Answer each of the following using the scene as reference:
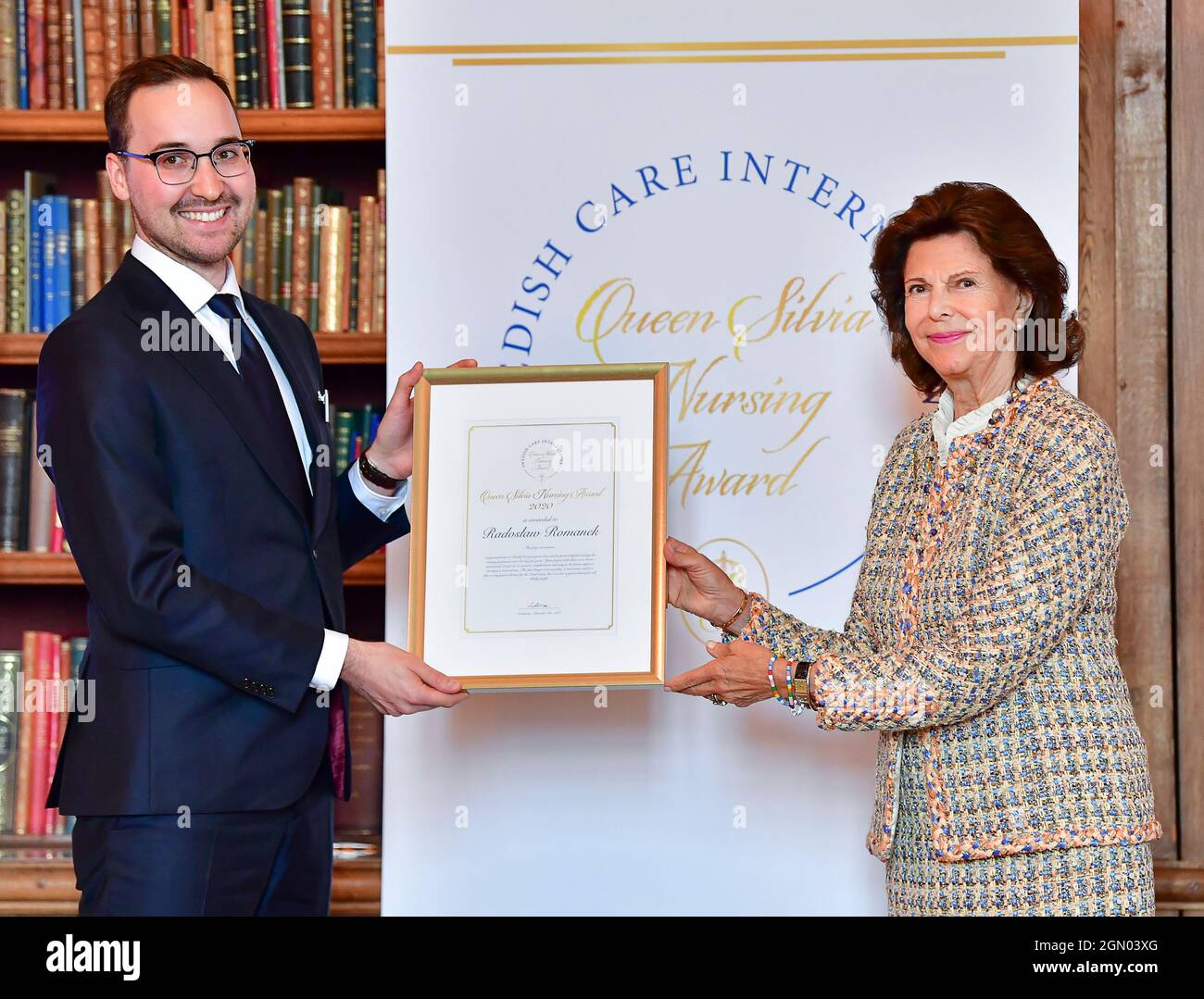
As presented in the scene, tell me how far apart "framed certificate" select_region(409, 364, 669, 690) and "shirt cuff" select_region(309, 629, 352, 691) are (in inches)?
7.5

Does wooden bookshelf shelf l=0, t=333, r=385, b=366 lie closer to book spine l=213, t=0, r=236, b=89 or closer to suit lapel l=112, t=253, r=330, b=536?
book spine l=213, t=0, r=236, b=89

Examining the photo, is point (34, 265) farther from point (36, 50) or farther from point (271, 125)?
point (271, 125)

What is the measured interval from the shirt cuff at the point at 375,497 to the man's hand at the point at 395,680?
34cm

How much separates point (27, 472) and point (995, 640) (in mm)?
2122

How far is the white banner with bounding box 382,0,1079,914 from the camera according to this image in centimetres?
281

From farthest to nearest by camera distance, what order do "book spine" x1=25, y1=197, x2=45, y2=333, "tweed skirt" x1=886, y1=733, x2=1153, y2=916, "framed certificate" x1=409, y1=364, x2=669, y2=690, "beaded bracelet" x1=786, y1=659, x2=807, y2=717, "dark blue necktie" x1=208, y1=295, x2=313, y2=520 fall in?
"book spine" x1=25, y1=197, x2=45, y2=333 < "framed certificate" x1=409, y1=364, x2=669, y2=690 < "dark blue necktie" x1=208, y1=295, x2=313, y2=520 < "beaded bracelet" x1=786, y1=659, x2=807, y2=717 < "tweed skirt" x1=886, y1=733, x2=1153, y2=916

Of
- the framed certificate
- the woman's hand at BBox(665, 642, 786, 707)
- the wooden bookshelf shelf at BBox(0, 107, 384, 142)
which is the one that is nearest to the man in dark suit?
the framed certificate

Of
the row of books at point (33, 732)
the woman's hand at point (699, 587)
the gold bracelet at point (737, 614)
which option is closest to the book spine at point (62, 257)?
the row of books at point (33, 732)

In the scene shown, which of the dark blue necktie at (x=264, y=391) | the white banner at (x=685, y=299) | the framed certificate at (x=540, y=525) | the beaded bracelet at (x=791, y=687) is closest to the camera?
the beaded bracelet at (x=791, y=687)

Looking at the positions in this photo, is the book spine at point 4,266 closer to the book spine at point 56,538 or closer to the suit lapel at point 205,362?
the book spine at point 56,538

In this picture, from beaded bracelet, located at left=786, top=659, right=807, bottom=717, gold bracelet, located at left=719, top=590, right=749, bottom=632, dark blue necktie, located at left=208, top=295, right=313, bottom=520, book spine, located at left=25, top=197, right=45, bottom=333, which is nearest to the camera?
beaded bracelet, located at left=786, top=659, right=807, bottom=717

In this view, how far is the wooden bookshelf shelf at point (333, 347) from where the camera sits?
3082mm

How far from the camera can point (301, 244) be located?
3086mm
